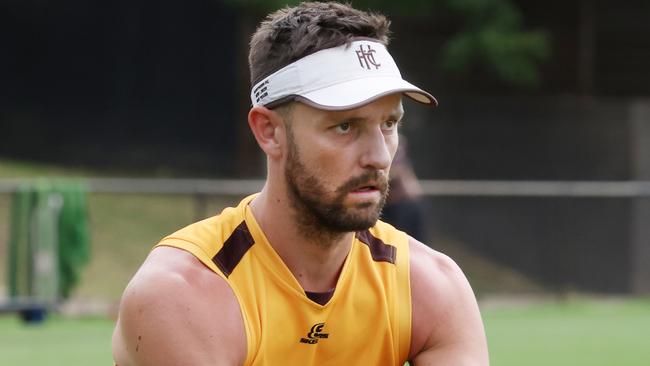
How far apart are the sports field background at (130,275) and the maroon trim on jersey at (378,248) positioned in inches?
260

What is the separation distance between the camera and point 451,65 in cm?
2131

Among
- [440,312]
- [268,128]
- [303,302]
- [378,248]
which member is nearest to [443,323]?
[440,312]

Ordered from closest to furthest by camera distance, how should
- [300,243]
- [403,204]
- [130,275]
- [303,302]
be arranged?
[303,302], [300,243], [403,204], [130,275]

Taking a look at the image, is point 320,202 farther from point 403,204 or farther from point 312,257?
point 403,204

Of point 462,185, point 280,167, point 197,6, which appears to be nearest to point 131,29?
point 197,6

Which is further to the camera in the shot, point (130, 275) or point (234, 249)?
point (130, 275)

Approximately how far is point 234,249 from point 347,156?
0.50m

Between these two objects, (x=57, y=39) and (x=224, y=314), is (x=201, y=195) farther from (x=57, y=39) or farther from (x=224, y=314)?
(x=224, y=314)

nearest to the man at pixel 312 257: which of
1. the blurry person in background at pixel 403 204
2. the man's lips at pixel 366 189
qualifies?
the man's lips at pixel 366 189

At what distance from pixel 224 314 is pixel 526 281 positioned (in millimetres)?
14991

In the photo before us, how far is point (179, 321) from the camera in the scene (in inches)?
167

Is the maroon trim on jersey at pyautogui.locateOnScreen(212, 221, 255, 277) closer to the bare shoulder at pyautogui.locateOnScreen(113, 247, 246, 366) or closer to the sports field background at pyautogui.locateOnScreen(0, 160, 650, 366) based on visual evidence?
the bare shoulder at pyautogui.locateOnScreen(113, 247, 246, 366)

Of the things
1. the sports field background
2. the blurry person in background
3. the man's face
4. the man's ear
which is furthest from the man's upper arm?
the blurry person in background

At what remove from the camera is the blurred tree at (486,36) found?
68.2ft
